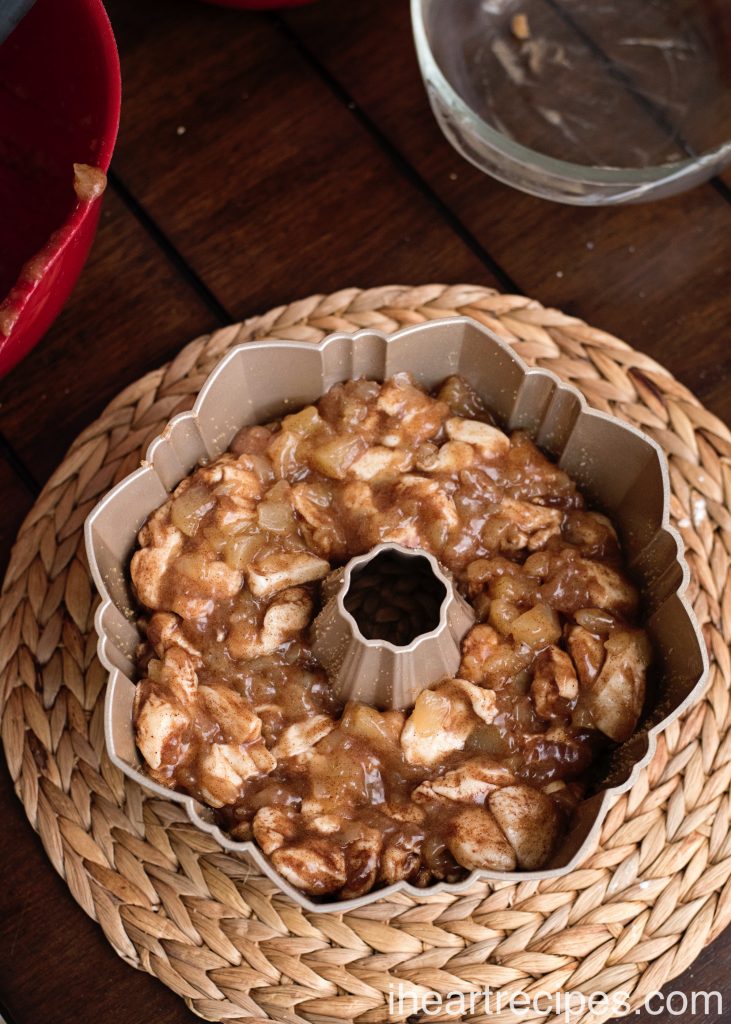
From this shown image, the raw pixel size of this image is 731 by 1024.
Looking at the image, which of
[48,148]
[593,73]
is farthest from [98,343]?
[593,73]

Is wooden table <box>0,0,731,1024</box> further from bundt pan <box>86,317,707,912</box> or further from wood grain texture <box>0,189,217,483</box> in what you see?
bundt pan <box>86,317,707,912</box>

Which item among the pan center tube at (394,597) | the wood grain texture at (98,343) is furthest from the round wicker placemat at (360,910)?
the pan center tube at (394,597)

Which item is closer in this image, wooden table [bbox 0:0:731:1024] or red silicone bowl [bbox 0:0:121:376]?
red silicone bowl [bbox 0:0:121:376]

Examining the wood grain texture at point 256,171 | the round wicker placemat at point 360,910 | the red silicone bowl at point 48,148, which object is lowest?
the round wicker placemat at point 360,910

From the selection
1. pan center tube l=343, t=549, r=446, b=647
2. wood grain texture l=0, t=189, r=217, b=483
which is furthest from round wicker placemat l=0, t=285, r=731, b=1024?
pan center tube l=343, t=549, r=446, b=647

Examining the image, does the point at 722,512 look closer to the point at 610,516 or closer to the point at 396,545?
the point at 610,516

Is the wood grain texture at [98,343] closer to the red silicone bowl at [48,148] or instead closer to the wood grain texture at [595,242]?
the red silicone bowl at [48,148]
